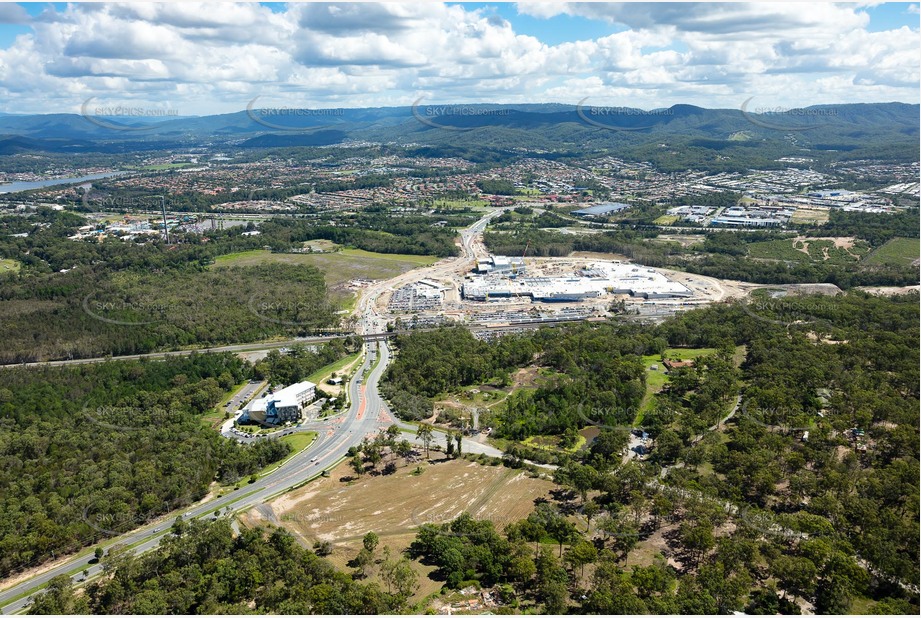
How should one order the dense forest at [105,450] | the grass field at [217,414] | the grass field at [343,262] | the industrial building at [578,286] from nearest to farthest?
the dense forest at [105,450], the grass field at [217,414], the industrial building at [578,286], the grass field at [343,262]

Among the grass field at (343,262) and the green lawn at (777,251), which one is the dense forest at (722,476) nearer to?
the grass field at (343,262)

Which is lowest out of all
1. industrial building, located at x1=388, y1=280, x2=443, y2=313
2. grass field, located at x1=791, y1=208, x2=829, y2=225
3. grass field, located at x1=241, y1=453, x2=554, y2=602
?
grass field, located at x1=241, y1=453, x2=554, y2=602

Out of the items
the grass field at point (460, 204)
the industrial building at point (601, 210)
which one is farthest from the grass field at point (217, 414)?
the grass field at point (460, 204)

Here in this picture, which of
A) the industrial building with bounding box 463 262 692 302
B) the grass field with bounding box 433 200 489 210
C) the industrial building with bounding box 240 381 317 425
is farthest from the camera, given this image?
the grass field with bounding box 433 200 489 210

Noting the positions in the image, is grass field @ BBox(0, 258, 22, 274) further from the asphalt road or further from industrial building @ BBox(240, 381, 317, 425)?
the asphalt road

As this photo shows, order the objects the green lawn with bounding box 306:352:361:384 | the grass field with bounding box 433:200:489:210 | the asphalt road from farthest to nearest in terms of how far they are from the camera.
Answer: the grass field with bounding box 433:200:489:210
the green lawn with bounding box 306:352:361:384
the asphalt road

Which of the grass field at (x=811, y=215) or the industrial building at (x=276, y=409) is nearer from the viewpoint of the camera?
the industrial building at (x=276, y=409)

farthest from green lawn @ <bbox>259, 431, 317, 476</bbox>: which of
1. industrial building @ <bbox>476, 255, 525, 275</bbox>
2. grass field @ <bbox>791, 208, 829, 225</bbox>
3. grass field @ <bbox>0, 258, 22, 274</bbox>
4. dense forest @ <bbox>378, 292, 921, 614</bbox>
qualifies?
grass field @ <bbox>791, 208, 829, 225</bbox>
